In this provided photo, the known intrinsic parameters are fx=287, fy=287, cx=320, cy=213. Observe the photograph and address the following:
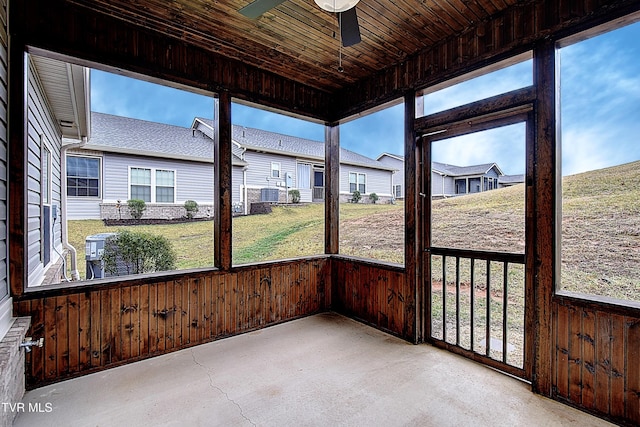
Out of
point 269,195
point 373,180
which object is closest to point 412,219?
point 373,180

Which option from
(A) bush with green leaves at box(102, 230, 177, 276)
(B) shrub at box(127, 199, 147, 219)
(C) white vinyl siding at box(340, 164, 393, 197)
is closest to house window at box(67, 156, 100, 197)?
(B) shrub at box(127, 199, 147, 219)

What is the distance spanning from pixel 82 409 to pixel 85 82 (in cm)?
313

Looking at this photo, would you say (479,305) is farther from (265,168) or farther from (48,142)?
(48,142)

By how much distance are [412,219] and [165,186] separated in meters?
3.87

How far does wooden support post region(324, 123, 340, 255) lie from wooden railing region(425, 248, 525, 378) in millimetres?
1571

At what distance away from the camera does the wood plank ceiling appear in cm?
243

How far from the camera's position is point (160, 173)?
470cm

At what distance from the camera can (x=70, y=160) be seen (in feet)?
15.2

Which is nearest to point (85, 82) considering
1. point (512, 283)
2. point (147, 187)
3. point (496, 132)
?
point (147, 187)

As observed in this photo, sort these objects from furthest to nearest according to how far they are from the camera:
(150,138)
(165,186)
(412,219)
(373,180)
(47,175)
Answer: (373,180) < (150,138) < (165,186) < (47,175) < (412,219)

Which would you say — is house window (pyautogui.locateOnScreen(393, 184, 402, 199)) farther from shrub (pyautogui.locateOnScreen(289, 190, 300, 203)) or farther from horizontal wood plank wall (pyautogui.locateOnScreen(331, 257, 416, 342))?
shrub (pyautogui.locateOnScreen(289, 190, 300, 203))

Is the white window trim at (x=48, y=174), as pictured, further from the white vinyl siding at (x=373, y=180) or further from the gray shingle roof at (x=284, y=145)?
the white vinyl siding at (x=373, y=180)

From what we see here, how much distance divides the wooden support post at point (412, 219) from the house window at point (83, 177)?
172 inches

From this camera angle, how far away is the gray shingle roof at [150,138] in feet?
15.3
